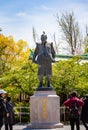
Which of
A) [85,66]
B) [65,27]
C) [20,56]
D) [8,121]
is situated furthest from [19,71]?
[65,27]

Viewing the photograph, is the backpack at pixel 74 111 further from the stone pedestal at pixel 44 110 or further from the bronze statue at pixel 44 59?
the bronze statue at pixel 44 59

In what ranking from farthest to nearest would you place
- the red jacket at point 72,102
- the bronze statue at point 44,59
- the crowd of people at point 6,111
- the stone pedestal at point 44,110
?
the bronze statue at point 44,59 → the stone pedestal at point 44,110 → the red jacket at point 72,102 → the crowd of people at point 6,111

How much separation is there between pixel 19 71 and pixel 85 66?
398 cm

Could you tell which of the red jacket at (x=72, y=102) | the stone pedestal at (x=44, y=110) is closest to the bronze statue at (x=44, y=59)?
the stone pedestal at (x=44, y=110)

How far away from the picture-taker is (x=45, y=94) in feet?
60.2

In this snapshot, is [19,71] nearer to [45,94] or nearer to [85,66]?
[85,66]

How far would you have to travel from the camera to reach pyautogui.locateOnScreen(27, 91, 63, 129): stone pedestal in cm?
1814

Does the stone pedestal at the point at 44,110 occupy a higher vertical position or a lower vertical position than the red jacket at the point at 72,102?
lower

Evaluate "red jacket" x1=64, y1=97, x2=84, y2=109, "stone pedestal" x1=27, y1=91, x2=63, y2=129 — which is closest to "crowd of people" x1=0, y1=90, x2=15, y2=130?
"red jacket" x1=64, y1=97, x2=84, y2=109

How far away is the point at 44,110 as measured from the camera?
59.6ft

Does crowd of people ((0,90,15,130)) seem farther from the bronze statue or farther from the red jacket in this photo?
the bronze statue

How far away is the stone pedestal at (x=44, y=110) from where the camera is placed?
59.5 feet

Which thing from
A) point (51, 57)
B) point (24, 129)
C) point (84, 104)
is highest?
point (51, 57)

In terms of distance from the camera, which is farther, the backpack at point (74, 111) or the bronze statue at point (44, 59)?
the bronze statue at point (44, 59)
